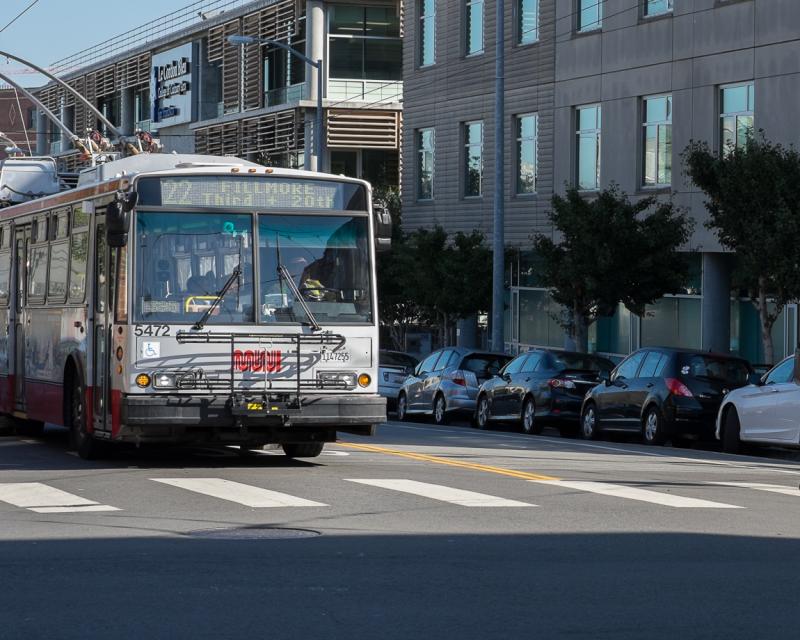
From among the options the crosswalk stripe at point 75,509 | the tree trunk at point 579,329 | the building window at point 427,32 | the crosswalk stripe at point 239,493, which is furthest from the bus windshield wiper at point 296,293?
the building window at point 427,32

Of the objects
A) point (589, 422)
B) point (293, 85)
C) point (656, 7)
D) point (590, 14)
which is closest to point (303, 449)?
point (589, 422)

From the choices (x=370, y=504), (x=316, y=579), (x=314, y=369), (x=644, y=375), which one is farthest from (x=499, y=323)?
(x=316, y=579)

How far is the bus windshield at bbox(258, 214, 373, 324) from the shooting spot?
1639cm

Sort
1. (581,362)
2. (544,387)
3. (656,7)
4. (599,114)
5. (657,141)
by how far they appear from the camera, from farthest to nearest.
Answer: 1. (599,114)
2. (657,141)
3. (656,7)
4. (581,362)
5. (544,387)

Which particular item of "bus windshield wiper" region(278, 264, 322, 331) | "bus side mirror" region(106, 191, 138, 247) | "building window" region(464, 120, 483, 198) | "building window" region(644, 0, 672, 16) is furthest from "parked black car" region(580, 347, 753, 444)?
"building window" region(464, 120, 483, 198)

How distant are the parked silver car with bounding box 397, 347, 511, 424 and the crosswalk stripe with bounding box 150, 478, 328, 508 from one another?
15.8 metres

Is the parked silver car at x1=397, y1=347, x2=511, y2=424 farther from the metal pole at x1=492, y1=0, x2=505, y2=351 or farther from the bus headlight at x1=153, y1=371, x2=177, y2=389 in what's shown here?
the bus headlight at x1=153, y1=371, x2=177, y2=389

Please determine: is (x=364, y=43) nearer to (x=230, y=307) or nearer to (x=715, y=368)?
(x=715, y=368)

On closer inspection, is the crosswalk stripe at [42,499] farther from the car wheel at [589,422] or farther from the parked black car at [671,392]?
the car wheel at [589,422]

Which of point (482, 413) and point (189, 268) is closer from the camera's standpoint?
point (189, 268)

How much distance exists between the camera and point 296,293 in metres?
16.4

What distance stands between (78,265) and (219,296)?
2444 millimetres

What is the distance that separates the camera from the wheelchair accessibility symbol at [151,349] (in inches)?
631

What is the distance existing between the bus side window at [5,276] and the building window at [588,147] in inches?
743
